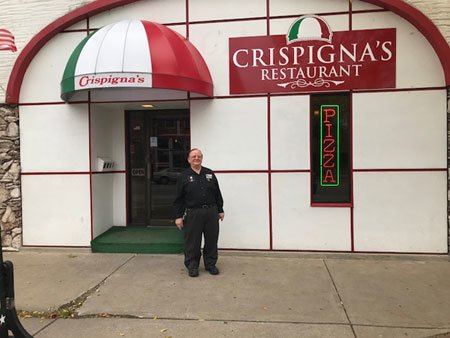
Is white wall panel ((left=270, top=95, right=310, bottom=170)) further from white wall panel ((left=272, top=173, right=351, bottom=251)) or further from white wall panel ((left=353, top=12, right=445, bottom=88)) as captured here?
white wall panel ((left=353, top=12, right=445, bottom=88))

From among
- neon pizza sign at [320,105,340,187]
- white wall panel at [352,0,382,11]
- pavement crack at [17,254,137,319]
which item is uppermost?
white wall panel at [352,0,382,11]

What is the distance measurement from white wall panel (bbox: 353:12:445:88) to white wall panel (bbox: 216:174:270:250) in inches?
109

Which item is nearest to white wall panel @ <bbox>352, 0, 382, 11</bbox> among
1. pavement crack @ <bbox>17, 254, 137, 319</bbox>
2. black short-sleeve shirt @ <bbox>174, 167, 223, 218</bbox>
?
black short-sleeve shirt @ <bbox>174, 167, 223, 218</bbox>

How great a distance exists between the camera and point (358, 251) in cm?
664

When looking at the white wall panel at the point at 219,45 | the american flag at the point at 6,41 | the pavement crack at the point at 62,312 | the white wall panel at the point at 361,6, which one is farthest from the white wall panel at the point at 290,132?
the american flag at the point at 6,41

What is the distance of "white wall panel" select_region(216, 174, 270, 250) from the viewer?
6.84 meters

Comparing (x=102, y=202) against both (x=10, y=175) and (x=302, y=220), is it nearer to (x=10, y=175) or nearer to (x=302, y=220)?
(x=10, y=175)

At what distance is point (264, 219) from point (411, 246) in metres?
2.38

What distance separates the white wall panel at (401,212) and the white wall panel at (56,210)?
4.70 meters

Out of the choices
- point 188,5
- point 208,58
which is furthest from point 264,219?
point 188,5

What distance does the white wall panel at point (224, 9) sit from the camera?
6.84 metres

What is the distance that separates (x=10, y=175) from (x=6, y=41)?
2.34 m

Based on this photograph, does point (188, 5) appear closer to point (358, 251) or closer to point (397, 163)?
point (397, 163)

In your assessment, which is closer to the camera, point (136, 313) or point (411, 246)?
point (136, 313)
